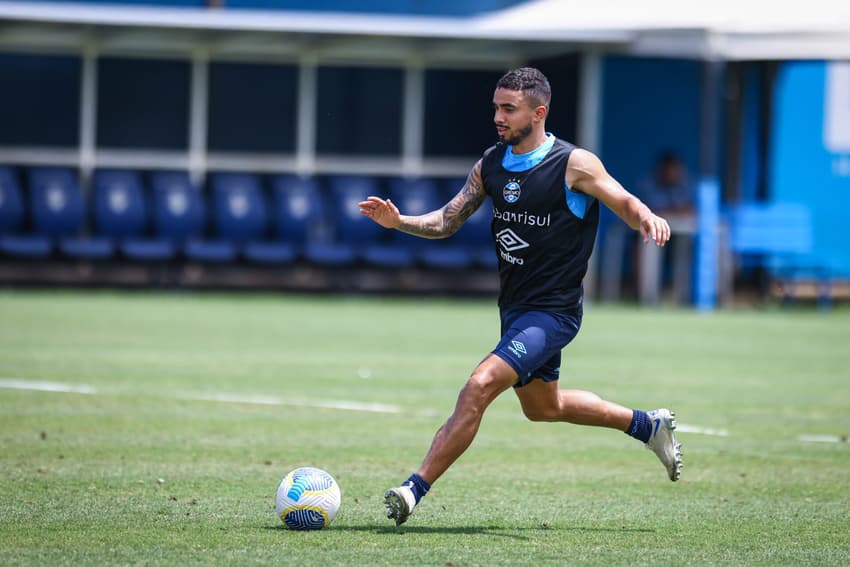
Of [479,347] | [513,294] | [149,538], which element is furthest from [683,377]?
[149,538]

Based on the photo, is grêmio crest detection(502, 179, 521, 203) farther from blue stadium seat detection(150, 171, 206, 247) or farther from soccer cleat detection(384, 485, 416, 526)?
blue stadium seat detection(150, 171, 206, 247)

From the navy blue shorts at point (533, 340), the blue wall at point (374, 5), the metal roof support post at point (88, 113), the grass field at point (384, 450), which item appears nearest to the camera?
the grass field at point (384, 450)

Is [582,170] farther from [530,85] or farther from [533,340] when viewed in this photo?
[533,340]

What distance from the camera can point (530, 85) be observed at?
7.25 m

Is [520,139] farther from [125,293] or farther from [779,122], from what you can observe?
[779,122]

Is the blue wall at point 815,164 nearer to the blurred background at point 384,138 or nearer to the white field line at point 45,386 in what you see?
the blurred background at point 384,138

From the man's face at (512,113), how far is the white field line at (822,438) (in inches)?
169

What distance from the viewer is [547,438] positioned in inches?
414

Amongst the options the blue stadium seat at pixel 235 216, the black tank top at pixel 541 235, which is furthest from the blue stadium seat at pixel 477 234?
the black tank top at pixel 541 235

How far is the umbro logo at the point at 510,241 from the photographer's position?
7328mm

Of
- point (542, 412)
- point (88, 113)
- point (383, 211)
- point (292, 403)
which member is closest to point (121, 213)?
point (88, 113)

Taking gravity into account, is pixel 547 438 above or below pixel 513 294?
below

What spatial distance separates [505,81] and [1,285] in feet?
62.0

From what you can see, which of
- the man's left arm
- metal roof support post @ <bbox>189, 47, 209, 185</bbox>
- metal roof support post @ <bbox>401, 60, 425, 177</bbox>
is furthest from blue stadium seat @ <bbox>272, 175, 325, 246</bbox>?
the man's left arm
